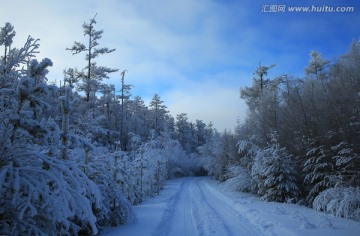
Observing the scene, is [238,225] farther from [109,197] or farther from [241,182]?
[241,182]

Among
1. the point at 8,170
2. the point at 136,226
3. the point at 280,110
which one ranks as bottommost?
the point at 136,226

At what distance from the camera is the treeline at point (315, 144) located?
11.1 metres

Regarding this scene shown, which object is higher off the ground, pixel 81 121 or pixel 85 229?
pixel 81 121

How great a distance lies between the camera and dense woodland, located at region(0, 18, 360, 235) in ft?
14.1

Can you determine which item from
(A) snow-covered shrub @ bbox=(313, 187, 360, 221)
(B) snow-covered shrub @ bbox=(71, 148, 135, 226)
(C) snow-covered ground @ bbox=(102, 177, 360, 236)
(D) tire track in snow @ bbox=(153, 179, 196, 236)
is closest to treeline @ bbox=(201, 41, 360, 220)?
(A) snow-covered shrub @ bbox=(313, 187, 360, 221)

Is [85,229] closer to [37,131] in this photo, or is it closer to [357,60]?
[37,131]

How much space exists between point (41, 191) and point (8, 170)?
57 centimetres

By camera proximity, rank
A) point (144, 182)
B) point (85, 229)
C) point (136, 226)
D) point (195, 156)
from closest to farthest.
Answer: point (85, 229) → point (136, 226) → point (144, 182) → point (195, 156)

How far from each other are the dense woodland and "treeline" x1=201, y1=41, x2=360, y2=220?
0.17 feet

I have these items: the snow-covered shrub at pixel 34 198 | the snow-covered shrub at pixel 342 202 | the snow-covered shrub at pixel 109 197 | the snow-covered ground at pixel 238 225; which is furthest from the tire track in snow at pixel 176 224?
the snow-covered shrub at pixel 342 202

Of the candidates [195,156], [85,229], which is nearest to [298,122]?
[85,229]

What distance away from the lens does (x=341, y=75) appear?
13.2m

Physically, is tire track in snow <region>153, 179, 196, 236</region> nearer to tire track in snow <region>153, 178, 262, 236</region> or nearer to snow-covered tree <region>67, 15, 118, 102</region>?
tire track in snow <region>153, 178, 262, 236</region>

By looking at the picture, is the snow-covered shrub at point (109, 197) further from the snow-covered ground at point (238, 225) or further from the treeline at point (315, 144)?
the treeline at point (315, 144)
